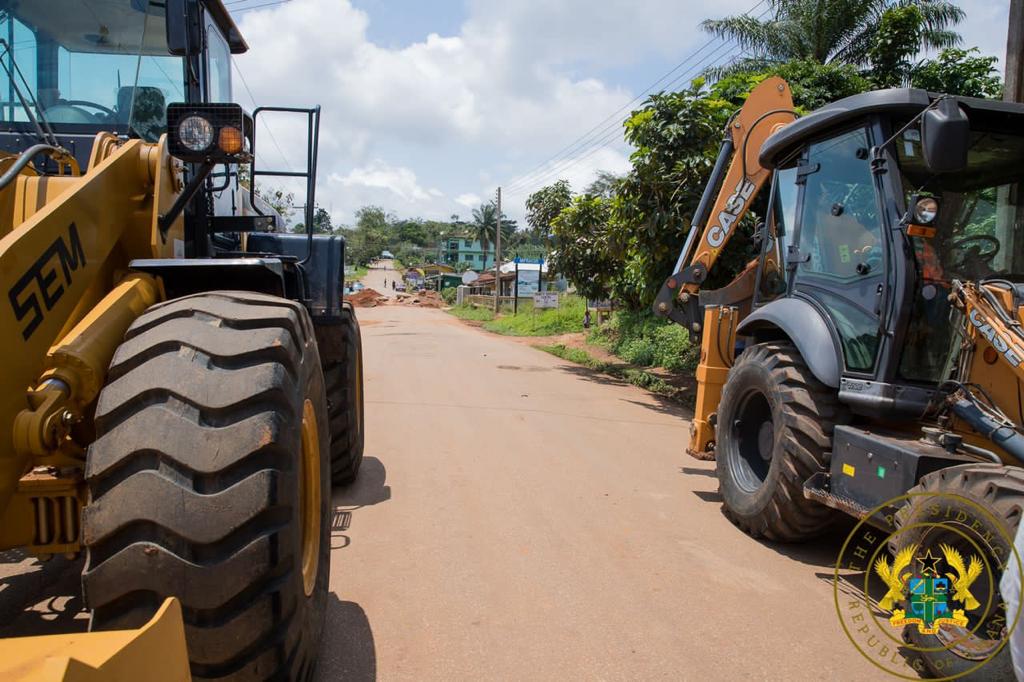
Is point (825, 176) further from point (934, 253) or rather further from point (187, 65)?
point (187, 65)

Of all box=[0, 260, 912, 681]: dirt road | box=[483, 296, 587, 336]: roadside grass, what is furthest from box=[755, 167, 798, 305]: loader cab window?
box=[483, 296, 587, 336]: roadside grass

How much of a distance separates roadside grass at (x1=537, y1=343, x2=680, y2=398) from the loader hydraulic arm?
567 cm

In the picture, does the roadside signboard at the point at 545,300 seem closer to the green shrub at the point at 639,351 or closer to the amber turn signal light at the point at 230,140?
the green shrub at the point at 639,351

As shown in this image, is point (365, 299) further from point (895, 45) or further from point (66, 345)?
point (66, 345)

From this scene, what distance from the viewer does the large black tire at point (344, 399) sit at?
17.2 feet

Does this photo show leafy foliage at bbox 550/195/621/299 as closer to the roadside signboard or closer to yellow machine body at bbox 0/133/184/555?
yellow machine body at bbox 0/133/184/555

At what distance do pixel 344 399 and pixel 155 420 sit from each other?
127 inches

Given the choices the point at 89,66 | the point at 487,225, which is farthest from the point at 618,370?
the point at 487,225

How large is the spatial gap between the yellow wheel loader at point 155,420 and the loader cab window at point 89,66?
84 millimetres

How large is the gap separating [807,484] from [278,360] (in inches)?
126

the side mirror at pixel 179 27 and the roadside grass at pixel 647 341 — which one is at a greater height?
the side mirror at pixel 179 27

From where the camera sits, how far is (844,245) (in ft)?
14.8

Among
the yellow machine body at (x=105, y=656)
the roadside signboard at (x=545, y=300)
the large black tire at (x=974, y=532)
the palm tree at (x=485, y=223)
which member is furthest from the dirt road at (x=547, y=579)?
the palm tree at (x=485, y=223)

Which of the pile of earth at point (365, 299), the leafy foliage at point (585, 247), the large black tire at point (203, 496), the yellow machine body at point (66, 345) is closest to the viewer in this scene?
the yellow machine body at point (66, 345)
